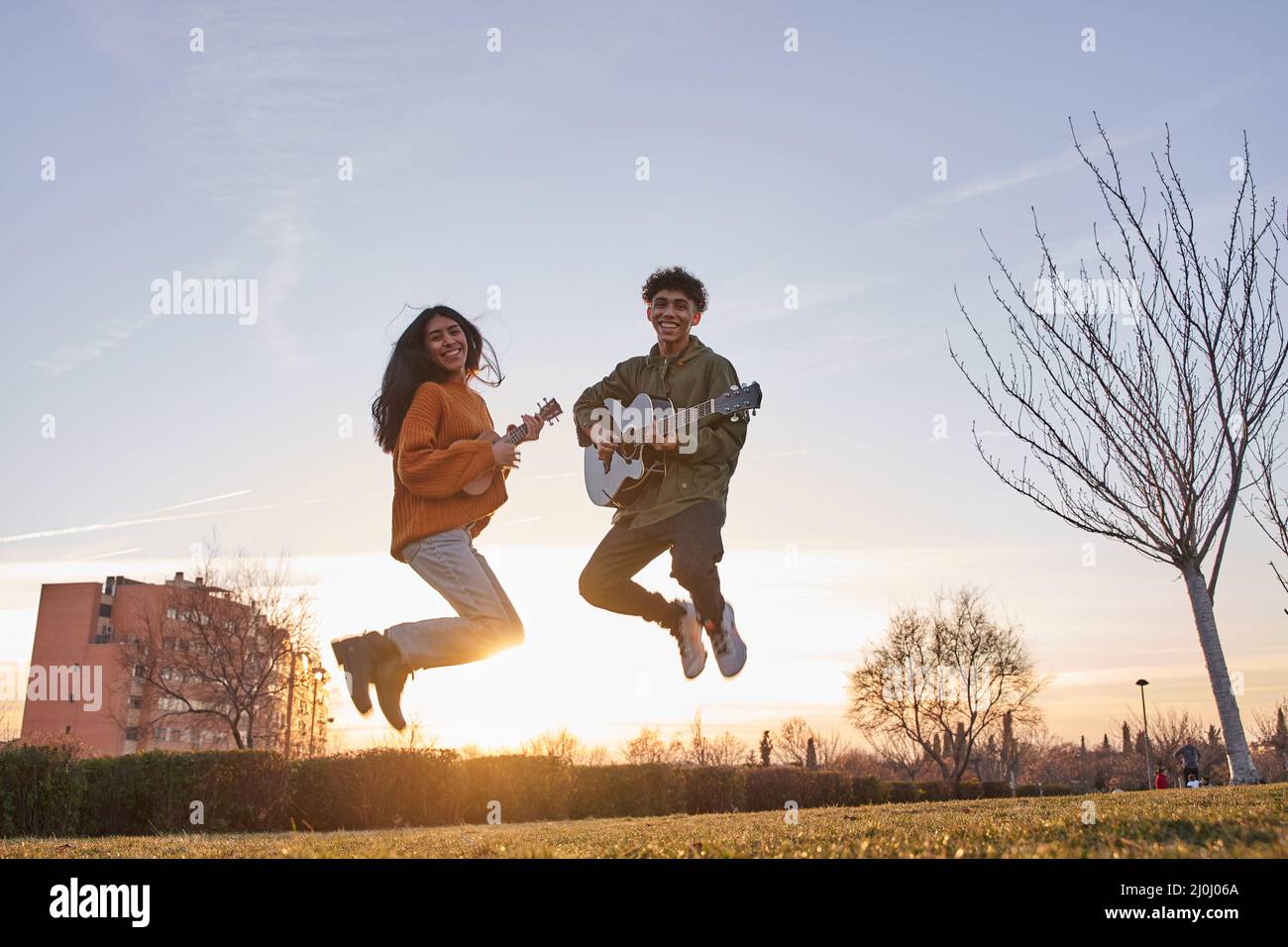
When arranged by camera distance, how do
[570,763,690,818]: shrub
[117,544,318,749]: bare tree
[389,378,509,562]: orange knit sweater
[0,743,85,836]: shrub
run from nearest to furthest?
[389,378,509,562]: orange knit sweater, [0,743,85,836]: shrub, [570,763,690,818]: shrub, [117,544,318,749]: bare tree

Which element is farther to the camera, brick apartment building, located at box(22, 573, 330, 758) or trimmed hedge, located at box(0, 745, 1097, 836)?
brick apartment building, located at box(22, 573, 330, 758)

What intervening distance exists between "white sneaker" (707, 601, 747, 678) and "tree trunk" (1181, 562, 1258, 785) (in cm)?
1213

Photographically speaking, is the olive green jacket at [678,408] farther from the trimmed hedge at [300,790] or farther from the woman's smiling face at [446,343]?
the trimmed hedge at [300,790]

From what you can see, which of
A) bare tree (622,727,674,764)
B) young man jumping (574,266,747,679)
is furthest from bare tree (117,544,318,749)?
young man jumping (574,266,747,679)

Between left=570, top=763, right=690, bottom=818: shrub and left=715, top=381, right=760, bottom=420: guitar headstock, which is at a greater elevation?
left=715, top=381, right=760, bottom=420: guitar headstock

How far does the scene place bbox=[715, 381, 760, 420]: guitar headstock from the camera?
7.15 metres

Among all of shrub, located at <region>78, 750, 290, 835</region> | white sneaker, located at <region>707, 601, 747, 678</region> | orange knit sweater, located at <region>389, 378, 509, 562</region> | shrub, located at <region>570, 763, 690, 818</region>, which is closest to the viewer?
orange knit sweater, located at <region>389, 378, 509, 562</region>

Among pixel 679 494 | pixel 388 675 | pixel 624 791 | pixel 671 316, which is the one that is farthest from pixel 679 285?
pixel 624 791

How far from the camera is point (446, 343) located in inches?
283

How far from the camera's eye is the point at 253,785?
19875 mm

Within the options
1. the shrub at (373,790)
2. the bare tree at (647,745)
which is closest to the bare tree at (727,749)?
the bare tree at (647,745)

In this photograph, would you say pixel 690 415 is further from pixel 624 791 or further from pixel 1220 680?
pixel 624 791

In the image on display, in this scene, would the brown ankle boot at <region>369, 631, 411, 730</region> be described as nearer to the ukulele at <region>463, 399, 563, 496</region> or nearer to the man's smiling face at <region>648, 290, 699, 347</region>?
the ukulele at <region>463, 399, 563, 496</region>
